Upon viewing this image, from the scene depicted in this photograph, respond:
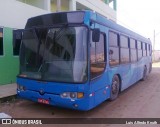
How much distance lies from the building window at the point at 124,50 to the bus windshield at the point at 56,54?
3316 millimetres

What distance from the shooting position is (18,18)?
12.0m

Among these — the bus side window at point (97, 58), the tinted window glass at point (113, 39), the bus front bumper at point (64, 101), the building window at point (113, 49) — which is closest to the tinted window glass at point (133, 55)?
the building window at point (113, 49)

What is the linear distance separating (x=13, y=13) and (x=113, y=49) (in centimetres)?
614

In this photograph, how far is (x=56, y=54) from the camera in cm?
632

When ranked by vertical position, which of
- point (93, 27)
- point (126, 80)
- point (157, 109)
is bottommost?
point (157, 109)

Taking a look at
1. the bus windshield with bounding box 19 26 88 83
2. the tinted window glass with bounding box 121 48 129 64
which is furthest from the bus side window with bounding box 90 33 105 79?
the tinted window glass with bounding box 121 48 129 64

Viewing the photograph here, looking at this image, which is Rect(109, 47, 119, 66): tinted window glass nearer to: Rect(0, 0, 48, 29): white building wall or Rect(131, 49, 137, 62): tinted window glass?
Rect(131, 49, 137, 62): tinted window glass

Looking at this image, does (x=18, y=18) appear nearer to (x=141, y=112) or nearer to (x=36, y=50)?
(x=36, y=50)

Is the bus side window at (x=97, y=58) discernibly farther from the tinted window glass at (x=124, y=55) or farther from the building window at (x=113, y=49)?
the tinted window glass at (x=124, y=55)

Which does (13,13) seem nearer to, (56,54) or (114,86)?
(56,54)

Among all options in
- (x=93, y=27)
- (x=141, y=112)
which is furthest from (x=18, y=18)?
(x=141, y=112)

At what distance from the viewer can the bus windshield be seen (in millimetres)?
5996

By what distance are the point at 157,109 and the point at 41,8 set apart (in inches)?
400

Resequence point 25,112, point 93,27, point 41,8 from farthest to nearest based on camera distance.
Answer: point 41,8, point 25,112, point 93,27
